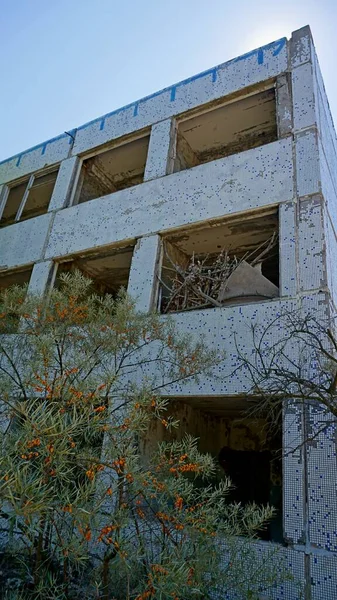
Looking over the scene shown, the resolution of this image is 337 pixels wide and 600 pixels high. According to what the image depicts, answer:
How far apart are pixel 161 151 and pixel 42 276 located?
11.4 feet

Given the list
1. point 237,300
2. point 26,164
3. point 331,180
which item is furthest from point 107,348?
point 26,164

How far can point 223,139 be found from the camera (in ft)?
28.7

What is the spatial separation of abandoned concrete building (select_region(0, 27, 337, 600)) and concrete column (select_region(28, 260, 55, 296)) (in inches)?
1.2

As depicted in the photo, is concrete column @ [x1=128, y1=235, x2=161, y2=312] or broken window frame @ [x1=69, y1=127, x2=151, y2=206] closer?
concrete column @ [x1=128, y1=235, x2=161, y2=312]

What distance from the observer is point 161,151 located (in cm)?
788

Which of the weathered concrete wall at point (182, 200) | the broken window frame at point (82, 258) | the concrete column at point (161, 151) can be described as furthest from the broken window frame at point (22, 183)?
the concrete column at point (161, 151)

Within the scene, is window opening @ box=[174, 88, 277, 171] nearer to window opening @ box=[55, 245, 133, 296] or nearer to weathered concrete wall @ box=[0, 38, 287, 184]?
weathered concrete wall @ box=[0, 38, 287, 184]

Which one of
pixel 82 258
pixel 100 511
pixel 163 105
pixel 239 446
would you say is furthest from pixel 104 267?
pixel 100 511

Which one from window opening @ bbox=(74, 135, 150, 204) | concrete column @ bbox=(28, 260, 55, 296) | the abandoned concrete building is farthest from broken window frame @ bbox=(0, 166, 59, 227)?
concrete column @ bbox=(28, 260, 55, 296)

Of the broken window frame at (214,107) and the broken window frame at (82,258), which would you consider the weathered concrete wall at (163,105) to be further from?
the broken window frame at (82,258)

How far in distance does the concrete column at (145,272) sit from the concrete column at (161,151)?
59.4 inches

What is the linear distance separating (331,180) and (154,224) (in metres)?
3.13

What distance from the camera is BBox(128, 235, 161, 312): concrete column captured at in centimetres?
649

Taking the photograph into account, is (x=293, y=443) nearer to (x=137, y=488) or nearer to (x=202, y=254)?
(x=137, y=488)
